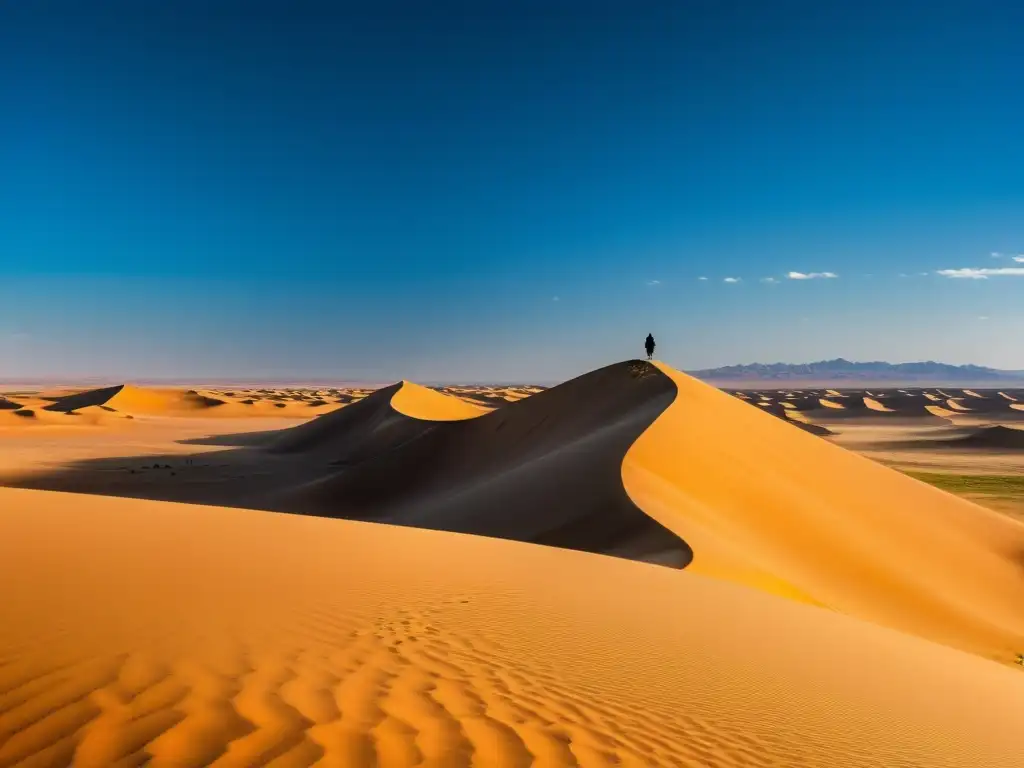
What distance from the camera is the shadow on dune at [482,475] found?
1348 centimetres

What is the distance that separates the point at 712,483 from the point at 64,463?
26.6 metres

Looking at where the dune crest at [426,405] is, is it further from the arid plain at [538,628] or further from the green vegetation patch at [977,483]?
the green vegetation patch at [977,483]

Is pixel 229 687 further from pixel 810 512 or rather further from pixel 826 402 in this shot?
pixel 826 402

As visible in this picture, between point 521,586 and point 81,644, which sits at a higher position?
point 81,644

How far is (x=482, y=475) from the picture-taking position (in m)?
21.8

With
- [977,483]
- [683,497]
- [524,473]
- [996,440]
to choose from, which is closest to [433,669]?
[683,497]

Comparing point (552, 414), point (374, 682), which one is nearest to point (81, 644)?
point (374, 682)

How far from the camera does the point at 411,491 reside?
23.5 m

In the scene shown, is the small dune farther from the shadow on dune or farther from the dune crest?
the shadow on dune

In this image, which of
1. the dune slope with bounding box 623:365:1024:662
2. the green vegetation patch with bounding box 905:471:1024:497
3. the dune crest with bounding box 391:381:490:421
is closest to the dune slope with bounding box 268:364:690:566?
the dune slope with bounding box 623:365:1024:662

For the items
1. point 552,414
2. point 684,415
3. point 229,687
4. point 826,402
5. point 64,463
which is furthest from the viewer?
point 826,402

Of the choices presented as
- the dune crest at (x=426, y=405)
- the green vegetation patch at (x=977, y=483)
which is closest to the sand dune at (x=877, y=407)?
the green vegetation patch at (x=977, y=483)

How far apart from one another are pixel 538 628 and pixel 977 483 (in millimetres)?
32500

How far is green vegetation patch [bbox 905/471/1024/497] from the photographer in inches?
1103
